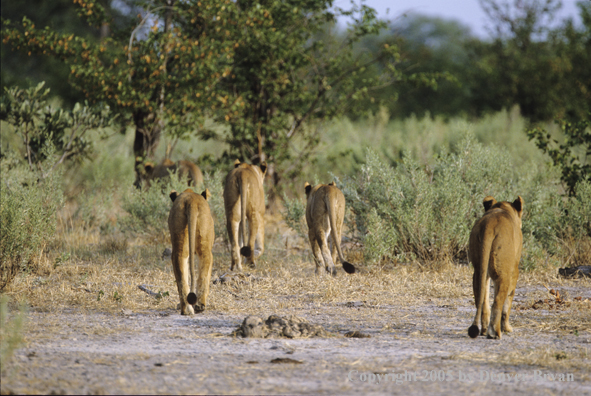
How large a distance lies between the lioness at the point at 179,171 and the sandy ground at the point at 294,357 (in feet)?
18.6

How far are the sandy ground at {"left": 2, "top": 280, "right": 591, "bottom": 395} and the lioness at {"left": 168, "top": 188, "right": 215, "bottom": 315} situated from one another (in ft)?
0.75

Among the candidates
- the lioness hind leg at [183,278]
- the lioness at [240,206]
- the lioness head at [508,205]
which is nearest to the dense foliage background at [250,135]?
the lioness at [240,206]

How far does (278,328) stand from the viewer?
225 inches

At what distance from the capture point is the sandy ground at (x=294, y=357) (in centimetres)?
424

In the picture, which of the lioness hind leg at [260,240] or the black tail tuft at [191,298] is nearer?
the black tail tuft at [191,298]

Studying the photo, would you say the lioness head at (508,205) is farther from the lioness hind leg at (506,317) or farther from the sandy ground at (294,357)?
the sandy ground at (294,357)

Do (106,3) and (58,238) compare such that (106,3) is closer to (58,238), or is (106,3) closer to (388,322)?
(58,238)

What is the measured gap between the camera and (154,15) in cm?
1335

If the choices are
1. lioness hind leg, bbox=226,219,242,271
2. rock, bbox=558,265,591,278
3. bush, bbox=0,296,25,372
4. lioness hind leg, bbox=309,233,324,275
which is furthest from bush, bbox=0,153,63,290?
rock, bbox=558,265,591,278

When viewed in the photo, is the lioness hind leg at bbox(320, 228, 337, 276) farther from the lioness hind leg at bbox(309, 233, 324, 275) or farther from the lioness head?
the lioness head

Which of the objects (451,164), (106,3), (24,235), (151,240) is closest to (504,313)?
(451,164)

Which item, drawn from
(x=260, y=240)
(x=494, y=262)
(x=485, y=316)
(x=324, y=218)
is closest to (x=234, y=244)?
(x=260, y=240)

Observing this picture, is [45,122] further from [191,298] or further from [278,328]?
[278,328]

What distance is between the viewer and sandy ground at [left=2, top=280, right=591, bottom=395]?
4238 mm
